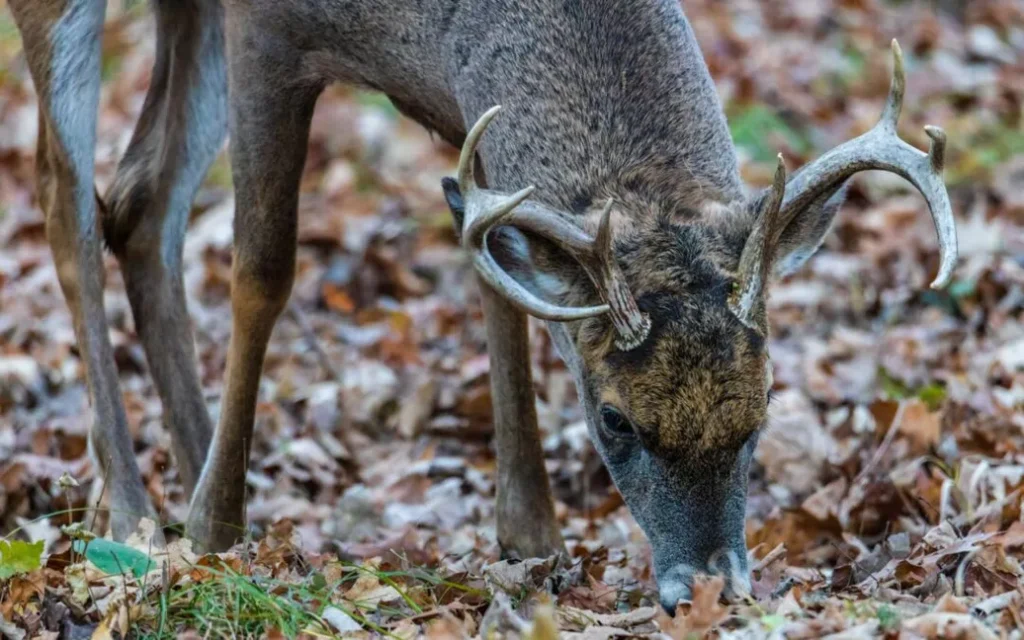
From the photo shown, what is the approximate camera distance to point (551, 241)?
191 inches

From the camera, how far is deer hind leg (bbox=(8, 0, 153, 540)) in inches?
251

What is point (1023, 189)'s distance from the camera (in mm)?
9977

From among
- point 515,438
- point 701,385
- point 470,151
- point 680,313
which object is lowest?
point 515,438

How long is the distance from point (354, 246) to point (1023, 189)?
13.9ft

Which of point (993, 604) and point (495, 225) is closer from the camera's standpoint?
point (993, 604)

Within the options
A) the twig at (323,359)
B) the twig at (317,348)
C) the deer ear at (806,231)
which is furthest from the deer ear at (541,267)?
the twig at (317,348)

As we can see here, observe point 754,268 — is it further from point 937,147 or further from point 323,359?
point 323,359

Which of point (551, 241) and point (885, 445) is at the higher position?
point (551, 241)

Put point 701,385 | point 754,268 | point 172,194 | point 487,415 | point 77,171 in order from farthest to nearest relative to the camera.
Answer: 1. point 487,415
2. point 172,194
3. point 77,171
4. point 754,268
5. point 701,385

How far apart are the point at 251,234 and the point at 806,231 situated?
6.99ft

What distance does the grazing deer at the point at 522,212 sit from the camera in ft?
15.4

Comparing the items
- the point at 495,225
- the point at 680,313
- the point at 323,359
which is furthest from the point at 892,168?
the point at 323,359

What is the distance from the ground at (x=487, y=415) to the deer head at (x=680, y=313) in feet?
1.10

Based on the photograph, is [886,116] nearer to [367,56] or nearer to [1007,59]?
[367,56]
